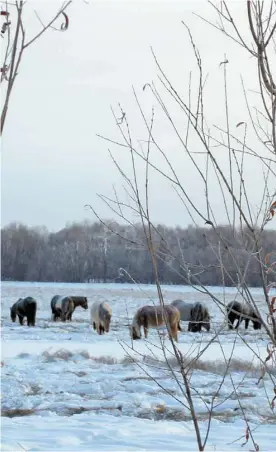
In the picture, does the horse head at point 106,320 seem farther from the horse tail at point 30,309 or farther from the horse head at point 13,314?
the horse head at point 13,314

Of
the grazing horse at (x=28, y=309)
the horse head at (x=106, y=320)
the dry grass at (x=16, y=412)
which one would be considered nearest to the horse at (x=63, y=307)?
the grazing horse at (x=28, y=309)

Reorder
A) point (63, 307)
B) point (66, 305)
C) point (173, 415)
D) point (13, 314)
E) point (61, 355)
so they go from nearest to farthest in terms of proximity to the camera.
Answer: point (173, 415) → point (61, 355) → point (13, 314) → point (63, 307) → point (66, 305)

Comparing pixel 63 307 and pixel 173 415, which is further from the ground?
pixel 63 307

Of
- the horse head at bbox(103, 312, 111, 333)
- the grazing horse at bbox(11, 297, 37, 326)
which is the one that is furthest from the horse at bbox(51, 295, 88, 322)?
the horse head at bbox(103, 312, 111, 333)

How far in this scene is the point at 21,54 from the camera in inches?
69.0

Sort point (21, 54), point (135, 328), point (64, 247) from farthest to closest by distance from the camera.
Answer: point (64, 247), point (135, 328), point (21, 54)

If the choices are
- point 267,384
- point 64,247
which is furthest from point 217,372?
point 64,247

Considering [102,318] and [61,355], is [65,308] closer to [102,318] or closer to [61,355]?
[102,318]

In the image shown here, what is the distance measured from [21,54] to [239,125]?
1.20 meters

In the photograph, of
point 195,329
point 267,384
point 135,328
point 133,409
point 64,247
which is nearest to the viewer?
point 133,409

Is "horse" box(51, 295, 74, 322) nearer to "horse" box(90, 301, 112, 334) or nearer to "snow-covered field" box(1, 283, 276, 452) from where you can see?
"horse" box(90, 301, 112, 334)

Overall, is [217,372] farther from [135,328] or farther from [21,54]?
[21,54]

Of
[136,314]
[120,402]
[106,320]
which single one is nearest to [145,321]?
[136,314]

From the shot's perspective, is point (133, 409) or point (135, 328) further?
point (135, 328)
